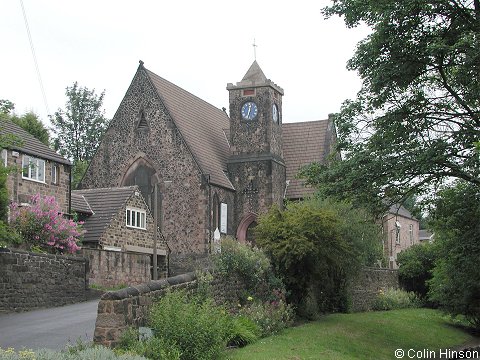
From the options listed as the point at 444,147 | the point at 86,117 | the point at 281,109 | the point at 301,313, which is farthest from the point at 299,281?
the point at 86,117

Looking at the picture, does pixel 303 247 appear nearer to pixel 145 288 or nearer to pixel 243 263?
pixel 243 263

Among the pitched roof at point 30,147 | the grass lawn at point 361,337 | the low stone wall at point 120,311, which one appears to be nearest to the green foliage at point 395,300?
the grass lawn at point 361,337

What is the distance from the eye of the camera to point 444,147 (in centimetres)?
2222

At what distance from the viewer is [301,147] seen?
176 ft

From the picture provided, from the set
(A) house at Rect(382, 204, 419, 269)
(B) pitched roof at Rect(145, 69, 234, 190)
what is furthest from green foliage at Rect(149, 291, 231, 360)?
(A) house at Rect(382, 204, 419, 269)

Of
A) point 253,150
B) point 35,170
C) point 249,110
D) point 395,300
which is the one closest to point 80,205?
point 35,170

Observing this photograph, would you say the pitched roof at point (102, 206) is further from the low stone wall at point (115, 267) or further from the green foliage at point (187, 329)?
the green foliage at point (187, 329)

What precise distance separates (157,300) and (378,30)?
10837mm

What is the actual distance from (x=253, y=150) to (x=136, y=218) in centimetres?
1304

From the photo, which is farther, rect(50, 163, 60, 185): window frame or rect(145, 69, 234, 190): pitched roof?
rect(145, 69, 234, 190): pitched roof

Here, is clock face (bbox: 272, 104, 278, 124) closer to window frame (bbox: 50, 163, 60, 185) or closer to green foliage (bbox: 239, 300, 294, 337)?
window frame (bbox: 50, 163, 60, 185)

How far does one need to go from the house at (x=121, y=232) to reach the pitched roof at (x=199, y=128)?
7.35m

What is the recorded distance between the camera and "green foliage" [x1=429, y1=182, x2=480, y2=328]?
23.8 m

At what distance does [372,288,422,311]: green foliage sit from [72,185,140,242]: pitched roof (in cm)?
1443
